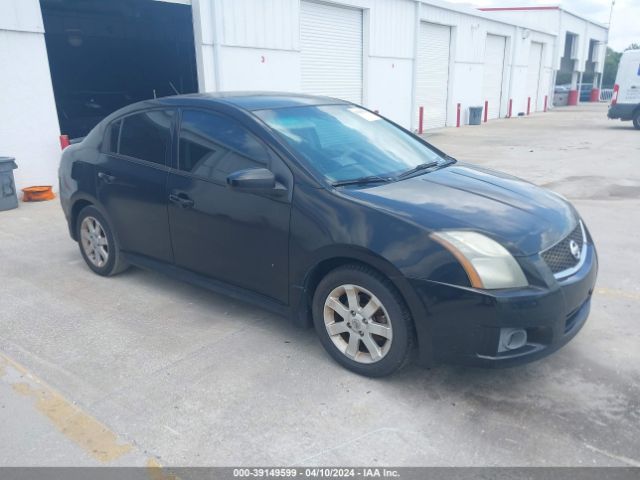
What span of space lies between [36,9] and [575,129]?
1899 centimetres

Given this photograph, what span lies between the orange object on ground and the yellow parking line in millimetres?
5781

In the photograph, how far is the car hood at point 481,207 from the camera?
2941mm

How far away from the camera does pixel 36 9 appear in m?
8.28

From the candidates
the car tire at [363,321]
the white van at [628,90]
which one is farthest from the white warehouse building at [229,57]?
the car tire at [363,321]

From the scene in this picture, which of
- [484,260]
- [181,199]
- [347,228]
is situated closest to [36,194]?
[181,199]

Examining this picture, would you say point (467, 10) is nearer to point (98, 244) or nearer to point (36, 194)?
point (36, 194)

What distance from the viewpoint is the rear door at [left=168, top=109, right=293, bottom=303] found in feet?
11.4

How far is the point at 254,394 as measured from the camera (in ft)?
10.2

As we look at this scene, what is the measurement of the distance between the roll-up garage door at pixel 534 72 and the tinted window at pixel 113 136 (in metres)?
30.2

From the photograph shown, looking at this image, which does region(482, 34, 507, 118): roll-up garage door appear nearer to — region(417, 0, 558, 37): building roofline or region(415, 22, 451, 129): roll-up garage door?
region(417, 0, 558, 37): building roofline

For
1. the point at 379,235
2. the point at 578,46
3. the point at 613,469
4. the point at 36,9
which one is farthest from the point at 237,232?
the point at 578,46

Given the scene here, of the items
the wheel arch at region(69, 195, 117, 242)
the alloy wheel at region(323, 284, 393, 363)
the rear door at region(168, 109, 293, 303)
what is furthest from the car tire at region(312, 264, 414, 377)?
the wheel arch at region(69, 195, 117, 242)

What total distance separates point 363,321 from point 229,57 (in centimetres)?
987

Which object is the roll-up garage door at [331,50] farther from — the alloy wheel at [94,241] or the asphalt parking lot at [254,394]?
the asphalt parking lot at [254,394]
